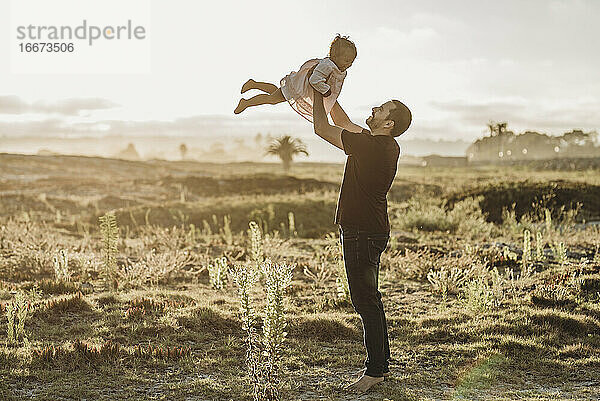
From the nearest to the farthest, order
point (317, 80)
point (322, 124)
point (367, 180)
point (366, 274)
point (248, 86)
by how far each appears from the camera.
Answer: point (317, 80) → point (322, 124) → point (367, 180) → point (366, 274) → point (248, 86)

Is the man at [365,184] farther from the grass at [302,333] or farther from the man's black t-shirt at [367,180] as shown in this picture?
the grass at [302,333]

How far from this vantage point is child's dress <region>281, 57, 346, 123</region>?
5.02 metres

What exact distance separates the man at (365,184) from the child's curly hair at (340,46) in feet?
1.23

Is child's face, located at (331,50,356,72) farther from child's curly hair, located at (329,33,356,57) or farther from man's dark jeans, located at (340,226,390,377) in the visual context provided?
man's dark jeans, located at (340,226,390,377)

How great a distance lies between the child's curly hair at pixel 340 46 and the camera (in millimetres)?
5105

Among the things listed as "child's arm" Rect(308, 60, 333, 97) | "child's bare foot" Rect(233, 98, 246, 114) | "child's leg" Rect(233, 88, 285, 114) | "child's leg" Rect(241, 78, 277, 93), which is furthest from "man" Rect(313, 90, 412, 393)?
"child's bare foot" Rect(233, 98, 246, 114)

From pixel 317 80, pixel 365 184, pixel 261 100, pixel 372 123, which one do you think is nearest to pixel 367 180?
pixel 365 184

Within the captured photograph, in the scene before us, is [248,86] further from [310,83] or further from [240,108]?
[310,83]

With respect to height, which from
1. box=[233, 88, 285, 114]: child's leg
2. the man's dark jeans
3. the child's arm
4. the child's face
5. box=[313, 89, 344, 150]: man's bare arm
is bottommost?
the man's dark jeans

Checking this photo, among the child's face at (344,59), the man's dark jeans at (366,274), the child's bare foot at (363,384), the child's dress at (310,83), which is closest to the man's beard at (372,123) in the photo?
the child's dress at (310,83)

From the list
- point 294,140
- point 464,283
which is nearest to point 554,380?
point 464,283

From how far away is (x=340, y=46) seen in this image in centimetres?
511

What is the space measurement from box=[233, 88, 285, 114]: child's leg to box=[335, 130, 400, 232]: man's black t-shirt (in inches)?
30.5

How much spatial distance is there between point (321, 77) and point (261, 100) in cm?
83
